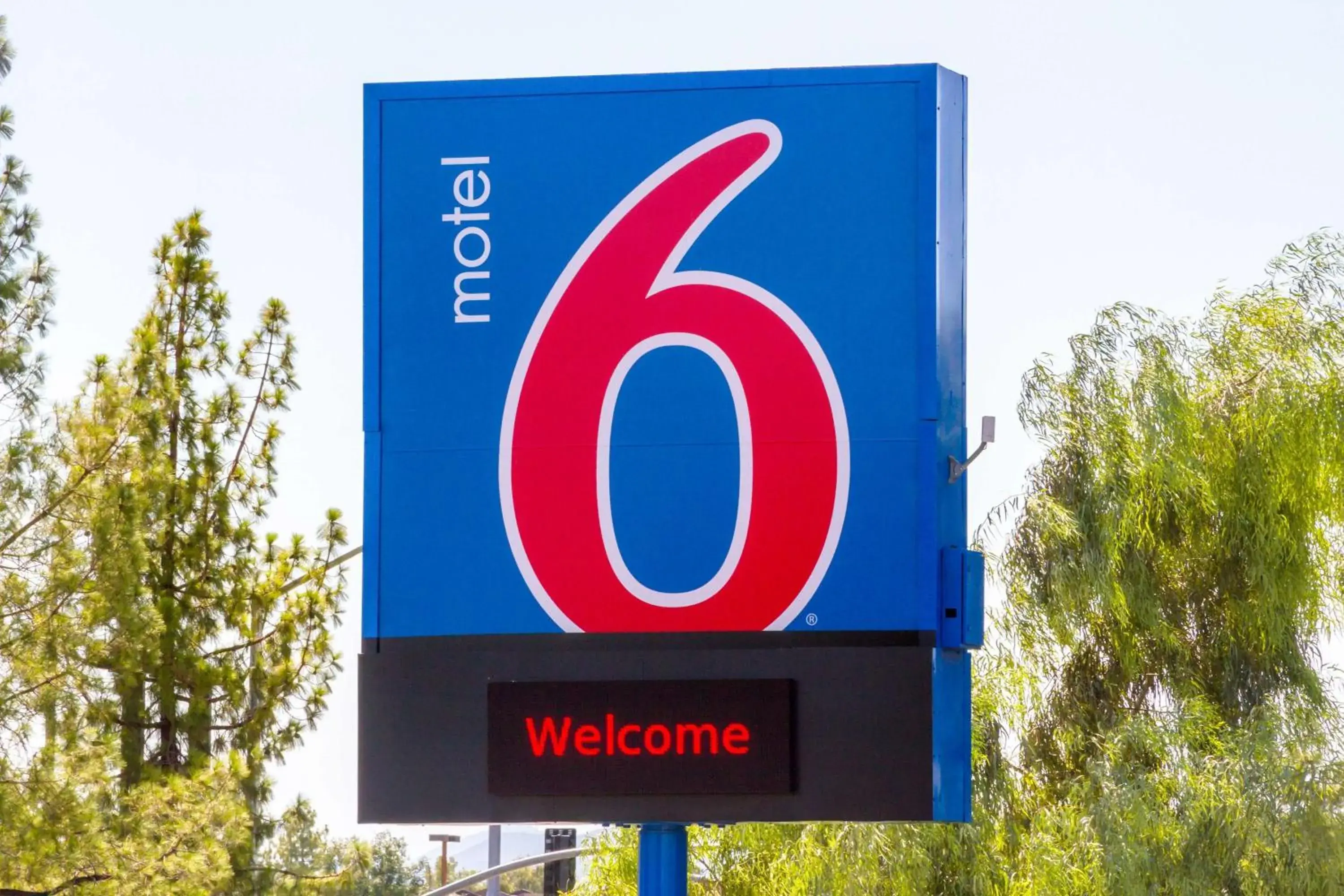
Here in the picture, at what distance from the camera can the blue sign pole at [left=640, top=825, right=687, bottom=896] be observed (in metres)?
7.30

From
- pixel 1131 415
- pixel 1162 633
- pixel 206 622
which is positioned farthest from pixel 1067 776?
pixel 206 622

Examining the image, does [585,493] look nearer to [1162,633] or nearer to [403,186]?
[403,186]

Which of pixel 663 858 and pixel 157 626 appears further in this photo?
pixel 157 626

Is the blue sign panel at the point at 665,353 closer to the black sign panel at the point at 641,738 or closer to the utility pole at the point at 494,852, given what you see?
the black sign panel at the point at 641,738

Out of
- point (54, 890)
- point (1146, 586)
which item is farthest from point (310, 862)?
point (1146, 586)

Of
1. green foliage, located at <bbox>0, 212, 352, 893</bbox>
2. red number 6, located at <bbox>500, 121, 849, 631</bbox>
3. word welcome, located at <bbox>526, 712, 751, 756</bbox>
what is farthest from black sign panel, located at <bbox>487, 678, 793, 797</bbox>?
green foliage, located at <bbox>0, 212, 352, 893</bbox>

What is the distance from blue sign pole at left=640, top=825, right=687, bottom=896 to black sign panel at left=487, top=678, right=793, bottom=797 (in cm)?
57

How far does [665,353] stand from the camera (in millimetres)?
7254

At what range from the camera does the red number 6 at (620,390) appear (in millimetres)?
7039

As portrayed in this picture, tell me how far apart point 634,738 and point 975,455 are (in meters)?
1.83

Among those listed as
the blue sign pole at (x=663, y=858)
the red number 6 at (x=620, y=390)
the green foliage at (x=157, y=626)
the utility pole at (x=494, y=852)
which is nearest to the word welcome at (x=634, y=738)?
the red number 6 at (x=620, y=390)

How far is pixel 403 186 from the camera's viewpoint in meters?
7.52

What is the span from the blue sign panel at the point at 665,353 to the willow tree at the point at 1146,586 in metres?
8.16

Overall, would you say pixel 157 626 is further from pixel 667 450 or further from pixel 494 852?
pixel 494 852
